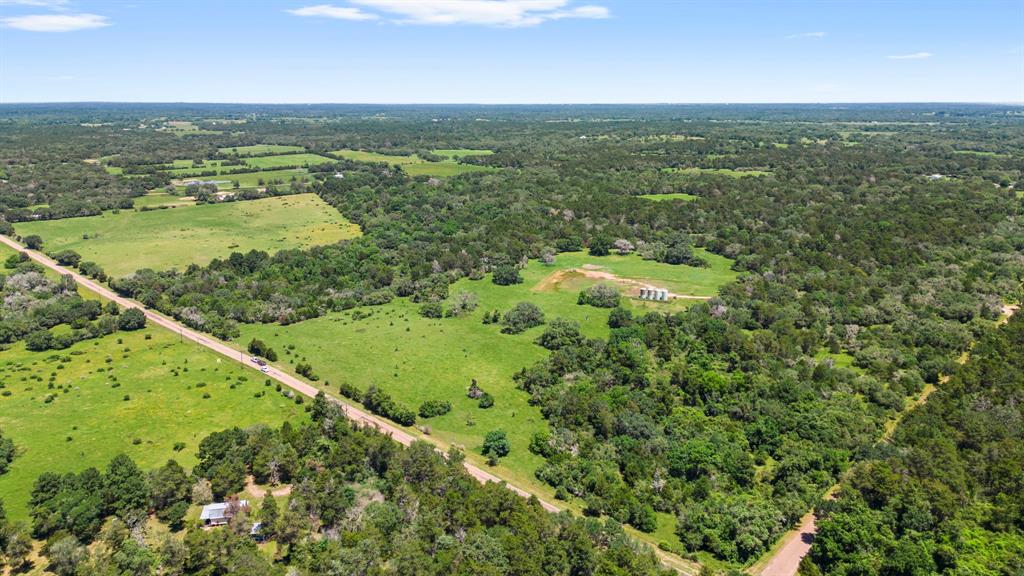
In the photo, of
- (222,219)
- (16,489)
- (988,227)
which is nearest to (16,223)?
(222,219)

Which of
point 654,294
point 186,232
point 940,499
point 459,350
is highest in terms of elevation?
point 186,232

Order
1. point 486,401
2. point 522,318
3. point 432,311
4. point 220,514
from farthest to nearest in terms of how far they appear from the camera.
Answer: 1. point 432,311
2. point 522,318
3. point 486,401
4. point 220,514

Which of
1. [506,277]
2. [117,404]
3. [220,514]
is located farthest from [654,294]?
[117,404]

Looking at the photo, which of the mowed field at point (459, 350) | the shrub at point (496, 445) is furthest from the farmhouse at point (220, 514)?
the shrub at point (496, 445)

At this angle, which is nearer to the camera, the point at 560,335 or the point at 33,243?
the point at 560,335

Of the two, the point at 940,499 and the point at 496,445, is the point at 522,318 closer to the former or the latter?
the point at 496,445

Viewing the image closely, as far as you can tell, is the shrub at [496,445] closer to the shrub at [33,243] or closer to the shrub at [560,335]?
the shrub at [560,335]
